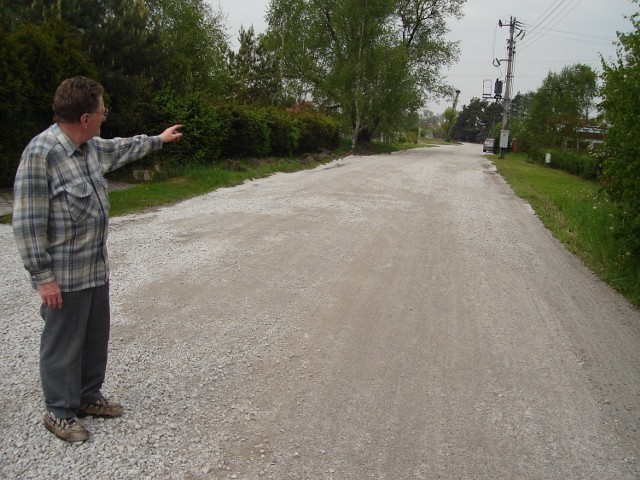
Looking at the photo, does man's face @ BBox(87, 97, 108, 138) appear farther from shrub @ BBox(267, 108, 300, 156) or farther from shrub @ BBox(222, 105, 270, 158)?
shrub @ BBox(267, 108, 300, 156)

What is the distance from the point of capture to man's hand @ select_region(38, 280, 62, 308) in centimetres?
262

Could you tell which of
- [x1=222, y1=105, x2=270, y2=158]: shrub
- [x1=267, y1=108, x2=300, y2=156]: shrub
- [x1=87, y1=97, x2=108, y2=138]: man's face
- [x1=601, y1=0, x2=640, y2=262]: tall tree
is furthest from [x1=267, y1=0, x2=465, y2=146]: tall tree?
[x1=87, y1=97, x2=108, y2=138]: man's face

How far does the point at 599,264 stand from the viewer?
23.4 ft

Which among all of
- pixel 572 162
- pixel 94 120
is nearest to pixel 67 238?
pixel 94 120

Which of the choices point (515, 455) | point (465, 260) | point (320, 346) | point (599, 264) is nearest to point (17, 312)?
point (320, 346)

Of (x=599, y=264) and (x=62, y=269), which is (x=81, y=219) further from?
(x=599, y=264)

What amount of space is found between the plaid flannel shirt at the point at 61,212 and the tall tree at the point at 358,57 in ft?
94.5

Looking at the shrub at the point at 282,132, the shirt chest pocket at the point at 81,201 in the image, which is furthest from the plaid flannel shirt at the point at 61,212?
the shrub at the point at 282,132

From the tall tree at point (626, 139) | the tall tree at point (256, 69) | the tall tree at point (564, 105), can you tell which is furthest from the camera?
the tall tree at point (564, 105)

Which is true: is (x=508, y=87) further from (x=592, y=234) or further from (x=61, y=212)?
(x=61, y=212)

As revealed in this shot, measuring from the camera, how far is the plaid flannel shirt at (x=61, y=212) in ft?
8.40

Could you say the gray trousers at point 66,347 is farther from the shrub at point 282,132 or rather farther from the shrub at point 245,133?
the shrub at point 282,132

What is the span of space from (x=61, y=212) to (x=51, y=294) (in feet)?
1.37

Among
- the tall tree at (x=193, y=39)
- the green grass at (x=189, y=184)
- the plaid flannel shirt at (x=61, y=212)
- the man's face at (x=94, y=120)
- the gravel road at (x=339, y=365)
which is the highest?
the tall tree at (x=193, y=39)
